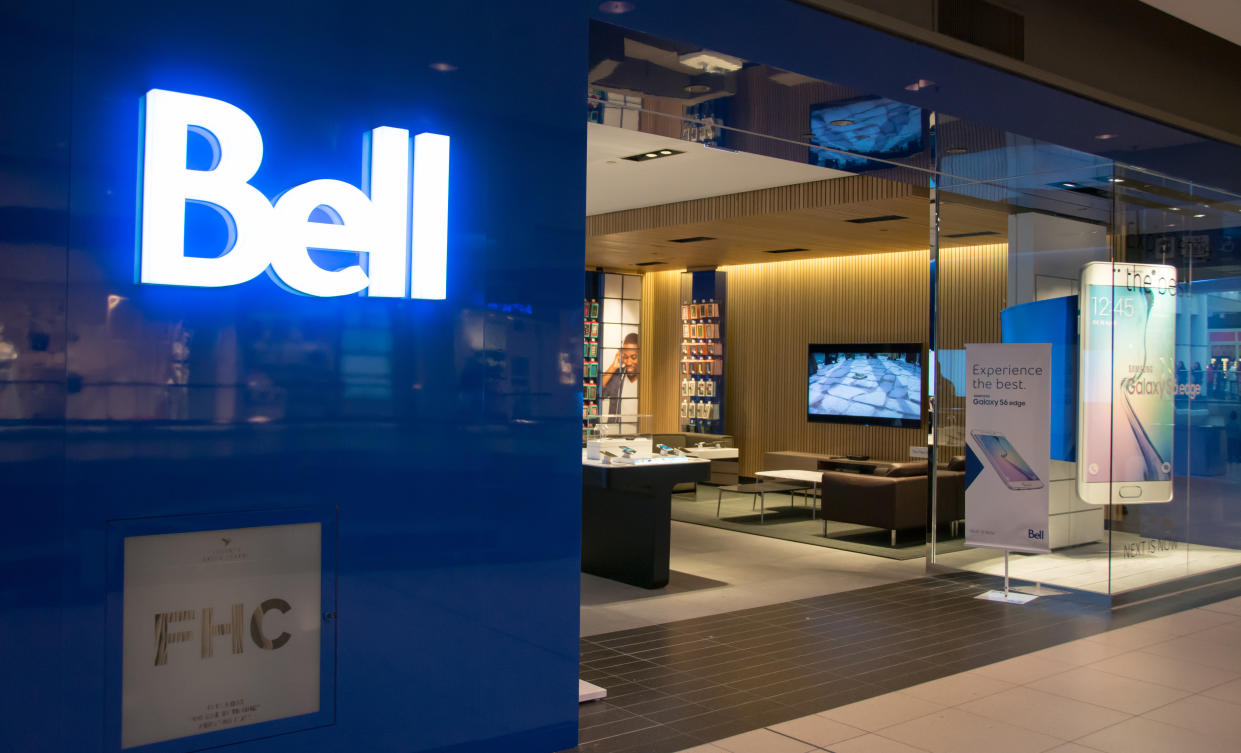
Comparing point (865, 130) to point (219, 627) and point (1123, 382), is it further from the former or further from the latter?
point (219, 627)

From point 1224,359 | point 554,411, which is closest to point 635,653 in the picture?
point 554,411

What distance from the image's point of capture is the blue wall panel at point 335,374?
2711 mm

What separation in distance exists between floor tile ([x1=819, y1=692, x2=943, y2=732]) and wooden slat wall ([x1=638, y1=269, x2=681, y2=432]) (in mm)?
11332

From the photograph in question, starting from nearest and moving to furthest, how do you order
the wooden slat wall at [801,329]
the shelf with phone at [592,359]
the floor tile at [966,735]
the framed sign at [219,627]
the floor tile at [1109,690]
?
the framed sign at [219,627]
the floor tile at [966,735]
the floor tile at [1109,690]
the wooden slat wall at [801,329]
the shelf with phone at [592,359]

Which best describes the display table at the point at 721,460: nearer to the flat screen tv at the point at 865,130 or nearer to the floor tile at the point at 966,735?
the flat screen tv at the point at 865,130

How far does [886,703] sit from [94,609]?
133 inches

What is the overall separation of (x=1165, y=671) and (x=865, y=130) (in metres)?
3.44

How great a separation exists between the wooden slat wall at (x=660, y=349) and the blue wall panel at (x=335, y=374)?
1209cm

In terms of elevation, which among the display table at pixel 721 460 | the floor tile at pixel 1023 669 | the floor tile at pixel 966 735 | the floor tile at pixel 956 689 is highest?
the display table at pixel 721 460

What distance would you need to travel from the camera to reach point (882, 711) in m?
4.32

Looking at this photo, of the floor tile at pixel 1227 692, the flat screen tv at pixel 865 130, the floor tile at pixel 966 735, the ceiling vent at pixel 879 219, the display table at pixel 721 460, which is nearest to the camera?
the floor tile at pixel 966 735

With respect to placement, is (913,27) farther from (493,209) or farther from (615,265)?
(615,265)

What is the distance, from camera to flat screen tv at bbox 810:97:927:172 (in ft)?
17.0

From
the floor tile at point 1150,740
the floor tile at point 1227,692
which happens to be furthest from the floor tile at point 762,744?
the floor tile at point 1227,692
